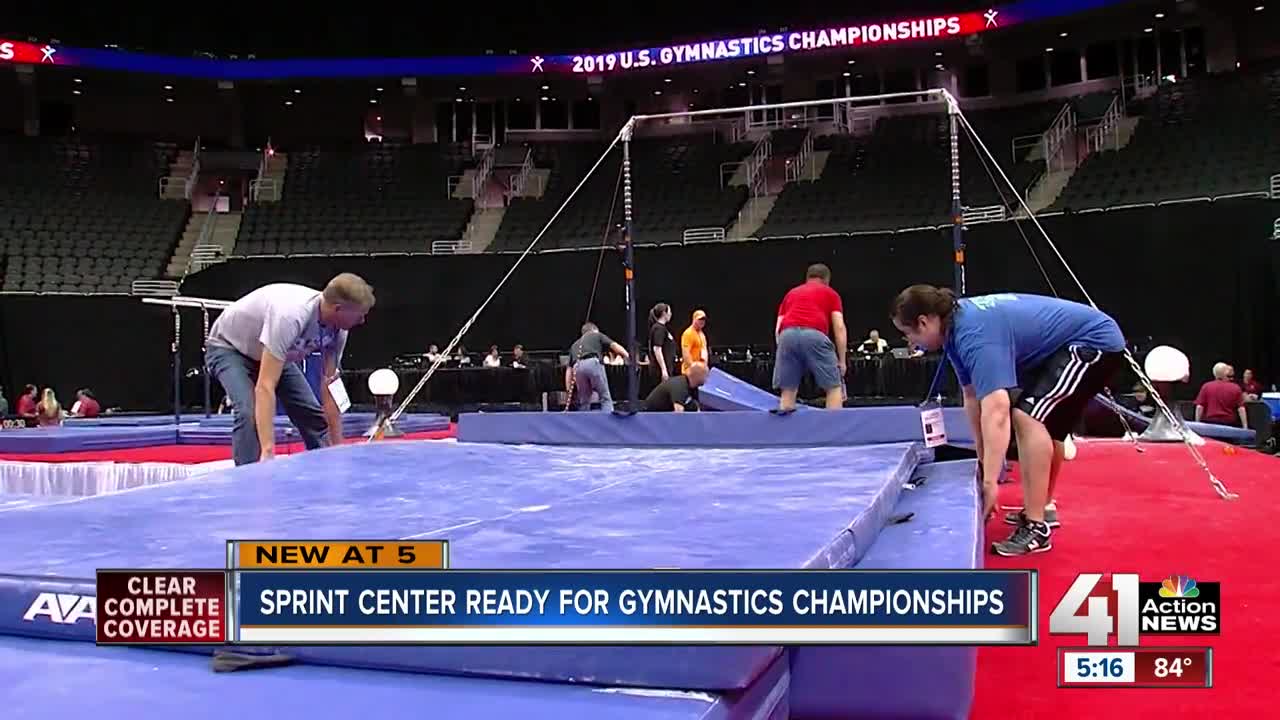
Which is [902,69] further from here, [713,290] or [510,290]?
[510,290]

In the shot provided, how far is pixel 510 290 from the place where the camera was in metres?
15.9

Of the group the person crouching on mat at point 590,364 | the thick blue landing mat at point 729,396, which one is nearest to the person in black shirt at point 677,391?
the thick blue landing mat at point 729,396

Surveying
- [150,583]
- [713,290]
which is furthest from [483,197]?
[150,583]

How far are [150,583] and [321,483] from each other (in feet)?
5.45

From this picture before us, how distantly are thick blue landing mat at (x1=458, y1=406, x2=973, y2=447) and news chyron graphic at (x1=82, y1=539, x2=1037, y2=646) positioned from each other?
11.5ft

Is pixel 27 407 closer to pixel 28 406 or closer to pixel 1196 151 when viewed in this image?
pixel 28 406

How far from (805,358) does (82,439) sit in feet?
19.1

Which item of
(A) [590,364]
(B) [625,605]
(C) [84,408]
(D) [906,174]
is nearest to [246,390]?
(B) [625,605]

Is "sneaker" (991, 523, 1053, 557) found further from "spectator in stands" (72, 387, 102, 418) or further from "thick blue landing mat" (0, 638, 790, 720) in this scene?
Answer: "spectator in stands" (72, 387, 102, 418)

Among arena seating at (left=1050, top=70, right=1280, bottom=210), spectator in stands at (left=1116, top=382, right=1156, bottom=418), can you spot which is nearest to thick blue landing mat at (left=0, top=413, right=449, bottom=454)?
spectator in stands at (left=1116, top=382, right=1156, bottom=418)

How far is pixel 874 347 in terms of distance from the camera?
13.3m

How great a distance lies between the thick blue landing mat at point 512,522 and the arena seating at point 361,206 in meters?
14.9

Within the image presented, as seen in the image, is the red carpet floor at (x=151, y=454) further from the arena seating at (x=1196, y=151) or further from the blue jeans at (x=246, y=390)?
the arena seating at (x=1196, y=151)

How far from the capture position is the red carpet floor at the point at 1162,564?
5.98ft
